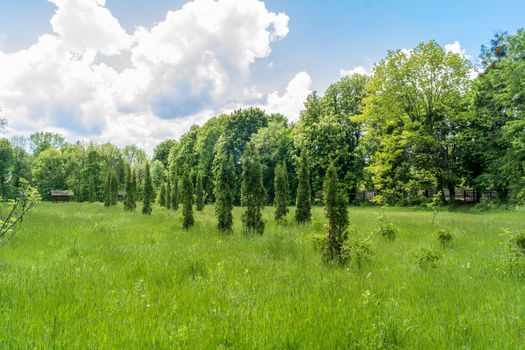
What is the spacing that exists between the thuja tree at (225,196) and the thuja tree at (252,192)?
2.31ft

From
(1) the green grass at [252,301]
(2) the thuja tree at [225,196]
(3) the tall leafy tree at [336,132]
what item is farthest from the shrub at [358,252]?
(3) the tall leafy tree at [336,132]

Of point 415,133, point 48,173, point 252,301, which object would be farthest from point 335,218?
point 48,173

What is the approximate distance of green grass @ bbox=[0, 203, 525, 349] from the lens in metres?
3.70

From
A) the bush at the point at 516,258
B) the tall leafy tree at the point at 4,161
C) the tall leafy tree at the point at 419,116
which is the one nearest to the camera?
the bush at the point at 516,258

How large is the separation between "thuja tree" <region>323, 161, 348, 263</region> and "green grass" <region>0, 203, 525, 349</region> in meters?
0.65

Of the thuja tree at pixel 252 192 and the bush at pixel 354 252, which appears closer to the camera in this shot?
the bush at pixel 354 252

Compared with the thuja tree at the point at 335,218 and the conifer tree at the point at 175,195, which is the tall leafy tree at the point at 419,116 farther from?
the thuja tree at the point at 335,218

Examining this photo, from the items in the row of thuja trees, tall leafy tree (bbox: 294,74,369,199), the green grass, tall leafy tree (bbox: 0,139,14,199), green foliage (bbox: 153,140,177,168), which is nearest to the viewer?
the green grass

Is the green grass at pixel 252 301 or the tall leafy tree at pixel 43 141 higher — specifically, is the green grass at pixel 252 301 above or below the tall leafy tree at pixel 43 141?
below

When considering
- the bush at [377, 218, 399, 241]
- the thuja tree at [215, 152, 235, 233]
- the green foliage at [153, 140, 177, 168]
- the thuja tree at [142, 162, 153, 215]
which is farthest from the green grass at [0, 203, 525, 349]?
the green foliage at [153, 140, 177, 168]

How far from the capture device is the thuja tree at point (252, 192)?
14.4 m

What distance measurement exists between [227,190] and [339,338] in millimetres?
11558

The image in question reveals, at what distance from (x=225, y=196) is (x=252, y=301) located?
10074mm

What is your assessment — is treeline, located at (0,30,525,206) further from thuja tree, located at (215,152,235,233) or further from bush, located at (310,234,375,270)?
bush, located at (310,234,375,270)
